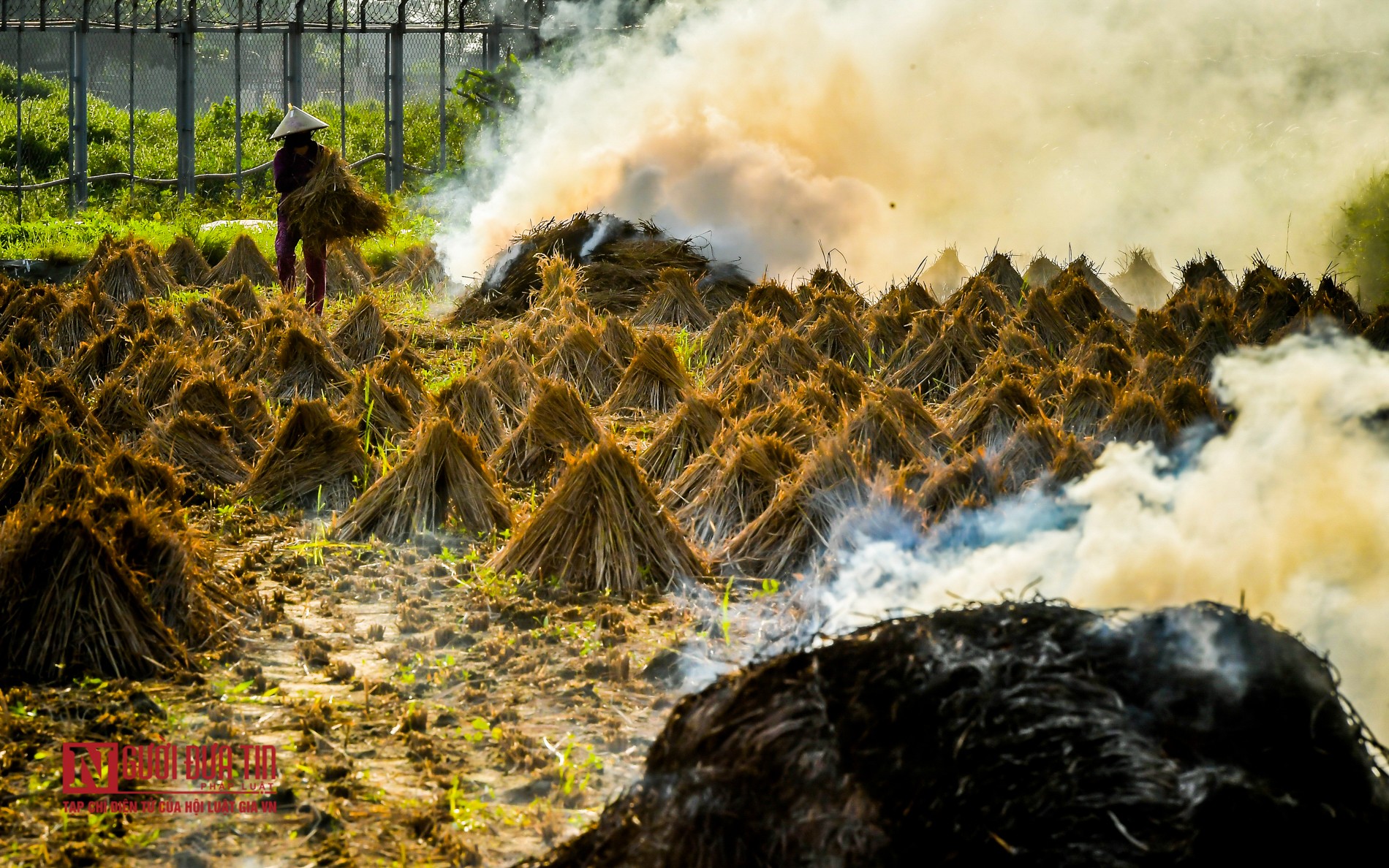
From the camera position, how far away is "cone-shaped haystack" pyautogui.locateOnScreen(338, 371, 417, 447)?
27.5 ft

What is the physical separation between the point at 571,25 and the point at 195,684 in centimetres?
1838

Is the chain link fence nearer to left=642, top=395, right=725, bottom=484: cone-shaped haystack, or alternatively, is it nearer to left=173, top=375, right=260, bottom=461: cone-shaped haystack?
left=173, top=375, right=260, bottom=461: cone-shaped haystack

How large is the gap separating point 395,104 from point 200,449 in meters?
13.8

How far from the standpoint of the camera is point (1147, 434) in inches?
289

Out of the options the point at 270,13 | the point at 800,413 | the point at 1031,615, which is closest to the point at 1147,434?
the point at 800,413

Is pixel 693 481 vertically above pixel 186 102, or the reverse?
pixel 186 102

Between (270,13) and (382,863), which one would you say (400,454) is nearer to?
(382,863)

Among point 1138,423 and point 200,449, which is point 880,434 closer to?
point 1138,423

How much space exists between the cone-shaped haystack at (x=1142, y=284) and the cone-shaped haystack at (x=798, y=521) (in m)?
8.86

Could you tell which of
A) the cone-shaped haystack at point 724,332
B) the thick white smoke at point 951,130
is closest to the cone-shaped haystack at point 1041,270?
the thick white smoke at point 951,130

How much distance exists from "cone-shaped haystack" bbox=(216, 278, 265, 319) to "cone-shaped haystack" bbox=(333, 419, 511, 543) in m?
6.03

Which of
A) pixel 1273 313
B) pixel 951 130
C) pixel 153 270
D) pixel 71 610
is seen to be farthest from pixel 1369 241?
pixel 71 610

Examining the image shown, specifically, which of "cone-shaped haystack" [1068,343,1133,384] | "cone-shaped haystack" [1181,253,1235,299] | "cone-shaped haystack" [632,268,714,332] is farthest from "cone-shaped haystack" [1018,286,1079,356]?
"cone-shaped haystack" [632,268,714,332]

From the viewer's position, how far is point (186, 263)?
15086 millimetres
